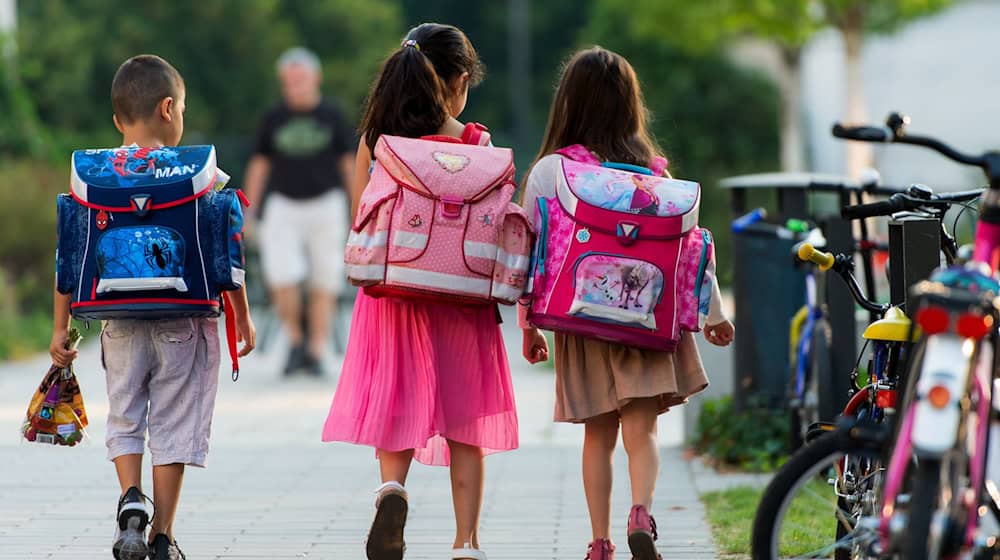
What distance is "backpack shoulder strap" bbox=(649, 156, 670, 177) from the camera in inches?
203

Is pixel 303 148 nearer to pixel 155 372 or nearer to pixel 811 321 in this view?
pixel 811 321

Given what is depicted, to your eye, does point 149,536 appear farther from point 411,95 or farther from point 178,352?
point 411,95

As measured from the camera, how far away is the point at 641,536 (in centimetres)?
492

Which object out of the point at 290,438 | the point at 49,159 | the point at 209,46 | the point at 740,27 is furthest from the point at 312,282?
the point at 209,46

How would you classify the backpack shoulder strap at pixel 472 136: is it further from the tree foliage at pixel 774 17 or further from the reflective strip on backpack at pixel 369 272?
the tree foliage at pixel 774 17

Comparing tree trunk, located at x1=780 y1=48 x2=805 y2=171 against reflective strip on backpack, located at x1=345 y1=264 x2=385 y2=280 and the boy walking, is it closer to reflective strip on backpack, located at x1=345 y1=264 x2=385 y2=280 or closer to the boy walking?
the boy walking

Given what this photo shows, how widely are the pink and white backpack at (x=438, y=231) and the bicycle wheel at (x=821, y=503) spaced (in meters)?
1.11

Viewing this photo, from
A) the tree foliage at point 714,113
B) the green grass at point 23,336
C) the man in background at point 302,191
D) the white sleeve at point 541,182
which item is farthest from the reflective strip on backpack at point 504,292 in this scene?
the tree foliage at point 714,113

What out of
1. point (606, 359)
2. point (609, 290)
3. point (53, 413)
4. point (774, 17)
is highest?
point (774, 17)

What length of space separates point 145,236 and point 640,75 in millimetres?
25388

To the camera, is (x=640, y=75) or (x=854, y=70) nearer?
(x=854, y=70)

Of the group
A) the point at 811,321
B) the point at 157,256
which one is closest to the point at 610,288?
the point at 157,256

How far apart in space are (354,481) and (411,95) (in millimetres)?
2699

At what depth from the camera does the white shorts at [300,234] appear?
12062mm
